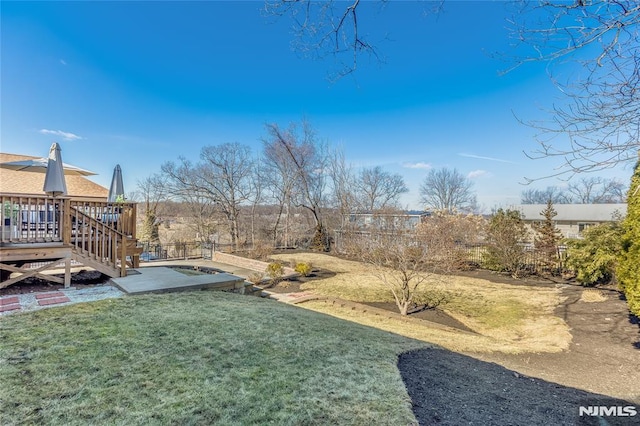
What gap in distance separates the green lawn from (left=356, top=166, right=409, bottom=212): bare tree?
19.8 m

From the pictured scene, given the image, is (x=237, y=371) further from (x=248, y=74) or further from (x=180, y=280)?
(x=248, y=74)

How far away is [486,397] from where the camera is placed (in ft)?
8.75

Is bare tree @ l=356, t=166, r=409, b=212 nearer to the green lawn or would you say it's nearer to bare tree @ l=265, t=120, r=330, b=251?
bare tree @ l=265, t=120, r=330, b=251

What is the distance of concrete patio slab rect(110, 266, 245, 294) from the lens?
516cm

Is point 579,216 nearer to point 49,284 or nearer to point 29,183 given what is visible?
point 49,284

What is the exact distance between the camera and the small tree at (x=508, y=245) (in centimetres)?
1112

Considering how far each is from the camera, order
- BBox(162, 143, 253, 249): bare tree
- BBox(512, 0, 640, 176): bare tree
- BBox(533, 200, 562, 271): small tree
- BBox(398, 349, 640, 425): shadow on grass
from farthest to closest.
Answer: BBox(162, 143, 253, 249): bare tree, BBox(533, 200, 562, 271): small tree, BBox(398, 349, 640, 425): shadow on grass, BBox(512, 0, 640, 176): bare tree

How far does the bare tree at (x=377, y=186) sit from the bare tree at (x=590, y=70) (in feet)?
67.5

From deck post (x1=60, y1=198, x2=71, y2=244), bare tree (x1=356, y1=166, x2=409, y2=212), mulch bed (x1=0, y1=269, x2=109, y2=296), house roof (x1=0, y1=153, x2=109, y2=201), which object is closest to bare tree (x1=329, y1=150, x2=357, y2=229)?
bare tree (x1=356, y1=166, x2=409, y2=212)

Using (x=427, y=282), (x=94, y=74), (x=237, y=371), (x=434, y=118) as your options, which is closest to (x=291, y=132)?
(x=434, y=118)

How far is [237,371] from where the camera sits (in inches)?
99.7

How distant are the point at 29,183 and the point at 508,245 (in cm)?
2124

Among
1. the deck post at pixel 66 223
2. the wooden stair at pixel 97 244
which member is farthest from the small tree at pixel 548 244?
the deck post at pixel 66 223

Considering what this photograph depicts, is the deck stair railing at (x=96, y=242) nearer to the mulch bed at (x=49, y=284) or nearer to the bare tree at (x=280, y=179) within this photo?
the mulch bed at (x=49, y=284)
